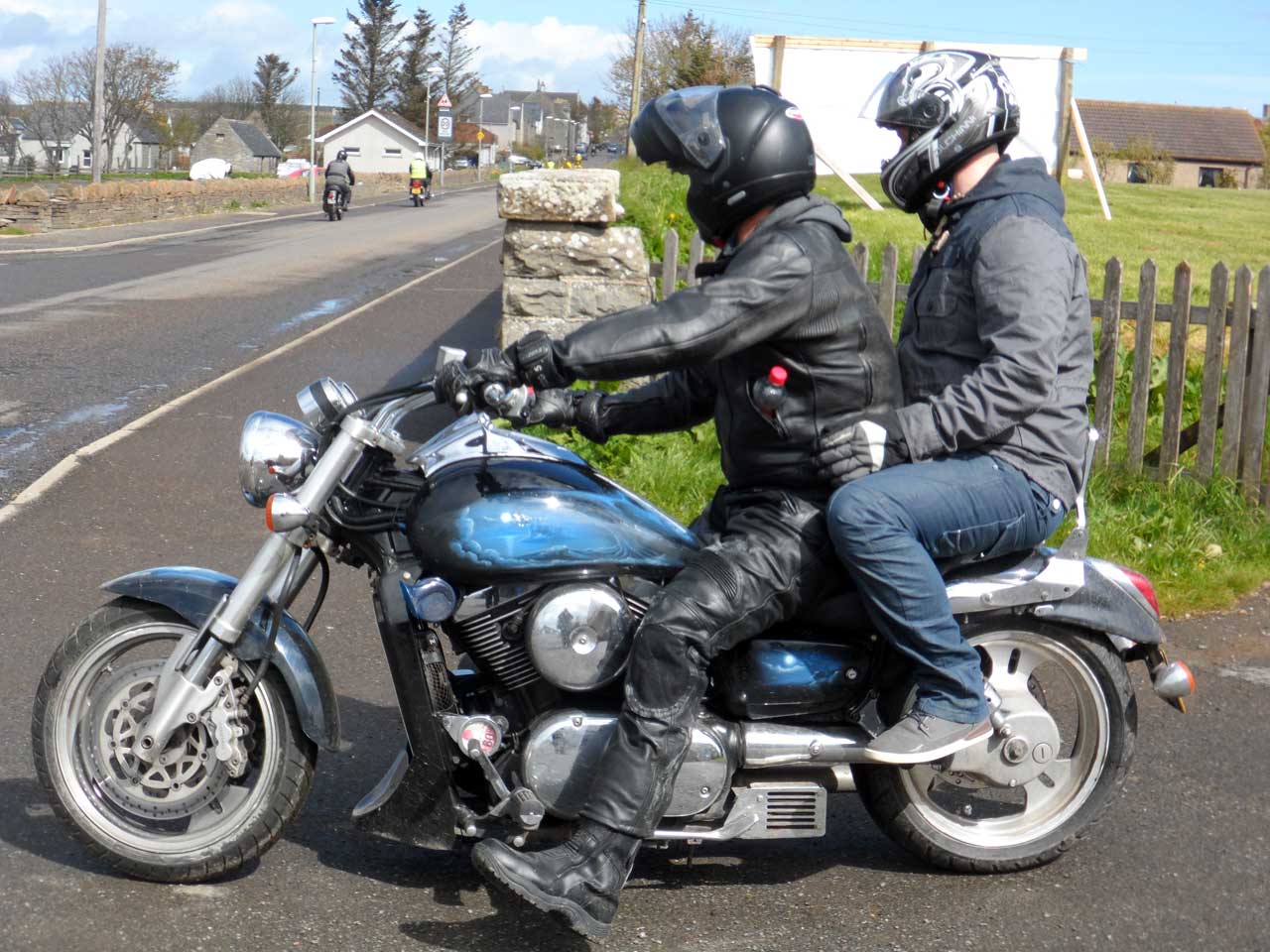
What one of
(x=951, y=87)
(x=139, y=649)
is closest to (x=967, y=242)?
(x=951, y=87)

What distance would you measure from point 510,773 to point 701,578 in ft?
2.19

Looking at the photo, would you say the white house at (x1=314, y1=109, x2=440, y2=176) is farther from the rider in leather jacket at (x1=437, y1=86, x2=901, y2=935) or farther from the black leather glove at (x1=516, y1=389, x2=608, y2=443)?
the rider in leather jacket at (x1=437, y1=86, x2=901, y2=935)

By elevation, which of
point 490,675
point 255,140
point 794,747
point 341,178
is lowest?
point 794,747

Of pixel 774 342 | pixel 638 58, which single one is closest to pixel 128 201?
pixel 638 58

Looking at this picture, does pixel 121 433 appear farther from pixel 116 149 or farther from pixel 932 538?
pixel 116 149

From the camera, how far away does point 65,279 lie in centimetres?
2009

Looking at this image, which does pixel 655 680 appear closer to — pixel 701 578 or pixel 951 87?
pixel 701 578

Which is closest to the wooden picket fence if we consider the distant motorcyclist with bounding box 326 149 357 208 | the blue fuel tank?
the blue fuel tank

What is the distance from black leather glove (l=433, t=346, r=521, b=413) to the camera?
3.12 metres

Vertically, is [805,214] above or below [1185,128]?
below

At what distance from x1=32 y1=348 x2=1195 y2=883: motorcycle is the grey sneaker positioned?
90 mm

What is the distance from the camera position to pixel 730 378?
11.7 feet

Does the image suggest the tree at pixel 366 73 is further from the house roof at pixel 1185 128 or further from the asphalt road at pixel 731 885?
the asphalt road at pixel 731 885

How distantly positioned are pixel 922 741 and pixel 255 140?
4299 inches
